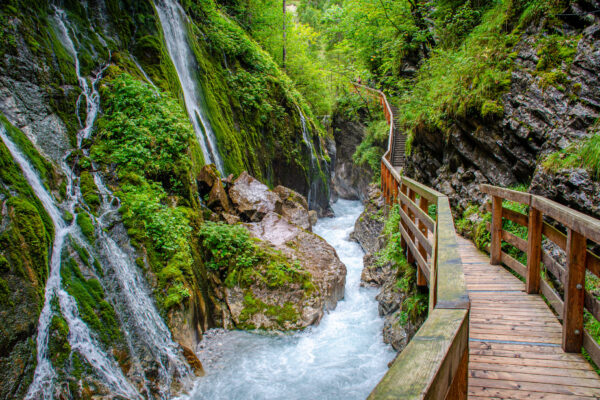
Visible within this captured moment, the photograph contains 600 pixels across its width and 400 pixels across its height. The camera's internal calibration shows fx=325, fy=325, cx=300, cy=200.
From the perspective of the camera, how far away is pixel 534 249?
11.9 feet

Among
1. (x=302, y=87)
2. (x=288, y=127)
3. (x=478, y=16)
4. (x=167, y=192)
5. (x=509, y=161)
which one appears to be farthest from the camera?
(x=302, y=87)

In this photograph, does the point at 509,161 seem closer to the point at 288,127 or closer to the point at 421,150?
the point at 421,150

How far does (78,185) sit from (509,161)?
25.5 ft

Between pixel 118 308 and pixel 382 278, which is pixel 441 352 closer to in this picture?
pixel 118 308

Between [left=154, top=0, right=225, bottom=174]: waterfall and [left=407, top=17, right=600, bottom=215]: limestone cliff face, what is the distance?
21.5ft

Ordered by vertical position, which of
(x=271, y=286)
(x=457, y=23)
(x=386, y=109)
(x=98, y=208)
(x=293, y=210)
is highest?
(x=457, y=23)

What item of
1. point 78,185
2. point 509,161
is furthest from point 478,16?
point 78,185

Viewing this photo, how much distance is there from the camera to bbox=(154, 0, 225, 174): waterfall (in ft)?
31.9

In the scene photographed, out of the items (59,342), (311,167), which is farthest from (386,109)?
(59,342)

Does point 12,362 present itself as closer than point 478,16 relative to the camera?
Yes

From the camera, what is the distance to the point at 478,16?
34.6 feet

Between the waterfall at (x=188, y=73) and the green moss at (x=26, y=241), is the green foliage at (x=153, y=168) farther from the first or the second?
the waterfall at (x=188, y=73)

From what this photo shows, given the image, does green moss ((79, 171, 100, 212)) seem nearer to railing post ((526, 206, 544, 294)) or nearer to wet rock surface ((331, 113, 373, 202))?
railing post ((526, 206, 544, 294))

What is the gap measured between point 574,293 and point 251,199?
7.61m
